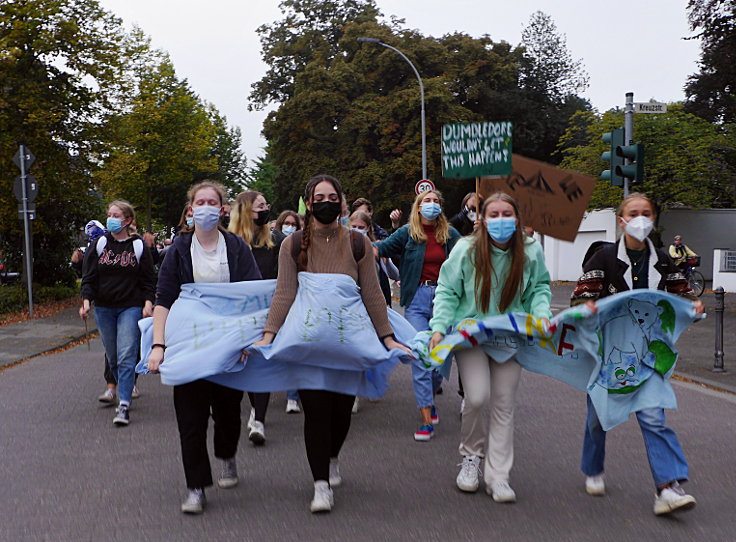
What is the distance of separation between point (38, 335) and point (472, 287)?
39.4 feet

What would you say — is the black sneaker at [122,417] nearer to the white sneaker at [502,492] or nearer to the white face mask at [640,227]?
the white sneaker at [502,492]

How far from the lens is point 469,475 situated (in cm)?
491

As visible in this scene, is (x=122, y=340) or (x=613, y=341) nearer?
(x=613, y=341)

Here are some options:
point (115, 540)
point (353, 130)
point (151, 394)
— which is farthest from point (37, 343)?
point (353, 130)

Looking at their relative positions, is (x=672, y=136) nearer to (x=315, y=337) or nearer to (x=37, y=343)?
(x=37, y=343)

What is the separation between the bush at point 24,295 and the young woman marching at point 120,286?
13.1 meters

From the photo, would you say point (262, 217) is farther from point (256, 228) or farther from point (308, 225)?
point (308, 225)

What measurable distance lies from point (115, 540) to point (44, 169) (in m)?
18.8

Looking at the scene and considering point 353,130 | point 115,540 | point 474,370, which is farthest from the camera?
point 353,130

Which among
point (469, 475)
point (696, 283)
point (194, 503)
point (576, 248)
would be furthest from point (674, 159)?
point (194, 503)

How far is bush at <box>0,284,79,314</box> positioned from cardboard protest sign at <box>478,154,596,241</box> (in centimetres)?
1654

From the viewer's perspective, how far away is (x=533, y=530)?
4.20 meters

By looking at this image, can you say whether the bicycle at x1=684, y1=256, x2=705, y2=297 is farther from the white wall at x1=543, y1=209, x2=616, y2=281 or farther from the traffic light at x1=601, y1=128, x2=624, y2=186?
the traffic light at x1=601, y1=128, x2=624, y2=186

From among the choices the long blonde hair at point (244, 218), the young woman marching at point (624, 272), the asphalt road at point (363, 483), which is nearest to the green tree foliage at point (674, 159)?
the asphalt road at point (363, 483)
